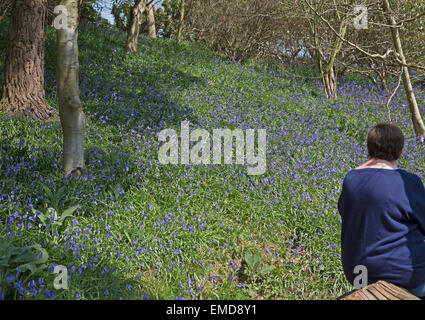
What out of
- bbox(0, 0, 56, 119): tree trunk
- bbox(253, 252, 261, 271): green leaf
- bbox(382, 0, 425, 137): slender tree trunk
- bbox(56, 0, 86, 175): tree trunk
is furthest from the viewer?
bbox(382, 0, 425, 137): slender tree trunk

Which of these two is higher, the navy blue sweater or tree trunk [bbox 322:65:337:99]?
tree trunk [bbox 322:65:337:99]

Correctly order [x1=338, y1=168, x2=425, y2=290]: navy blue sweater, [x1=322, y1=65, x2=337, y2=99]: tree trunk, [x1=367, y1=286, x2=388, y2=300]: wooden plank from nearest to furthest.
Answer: [x1=367, y1=286, x2=388, y2=300]: wooden plank
[x1=338, y1=168, x2=425, y2=290]: navy blue sweater
[x1=322, y1=65, x2=337, y2=99]: tree trunk

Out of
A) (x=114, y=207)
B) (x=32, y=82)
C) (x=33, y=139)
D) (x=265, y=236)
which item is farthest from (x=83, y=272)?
(x=32, y=82)

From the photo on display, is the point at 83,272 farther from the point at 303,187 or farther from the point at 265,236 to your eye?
the point at 303,187

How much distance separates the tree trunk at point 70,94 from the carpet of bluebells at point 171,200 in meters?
0.23

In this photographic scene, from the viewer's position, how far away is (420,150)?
23.1 feet

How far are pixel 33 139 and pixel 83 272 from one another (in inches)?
112

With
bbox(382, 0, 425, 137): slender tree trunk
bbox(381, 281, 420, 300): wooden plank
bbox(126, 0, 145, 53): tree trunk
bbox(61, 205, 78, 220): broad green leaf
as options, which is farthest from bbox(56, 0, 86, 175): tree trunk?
bbox(382, 0, 425, 137): slender tree trunk

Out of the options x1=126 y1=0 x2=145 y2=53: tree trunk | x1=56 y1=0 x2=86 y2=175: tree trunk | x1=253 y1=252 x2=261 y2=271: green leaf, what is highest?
x1=126 y1=0 x2=145 y2=53: tree trunk

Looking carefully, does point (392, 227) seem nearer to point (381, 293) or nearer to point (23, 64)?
point (381, 293)

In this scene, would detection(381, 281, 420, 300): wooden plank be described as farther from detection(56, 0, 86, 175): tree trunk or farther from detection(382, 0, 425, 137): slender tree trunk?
detection(382, 0, 425, 137): slender tree trunk

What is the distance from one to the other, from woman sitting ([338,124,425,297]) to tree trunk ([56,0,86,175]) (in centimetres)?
322

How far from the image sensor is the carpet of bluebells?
3377mm

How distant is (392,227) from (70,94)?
3.59 metres
